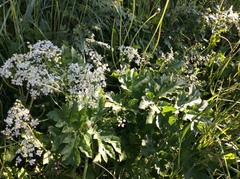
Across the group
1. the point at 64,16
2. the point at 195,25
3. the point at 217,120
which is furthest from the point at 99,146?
the point at 195,25

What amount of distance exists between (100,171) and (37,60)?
20.7 inches

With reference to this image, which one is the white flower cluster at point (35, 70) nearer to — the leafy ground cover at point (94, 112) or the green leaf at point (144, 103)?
the leafy ground cover at point (94, 112)

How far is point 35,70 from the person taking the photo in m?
1.65

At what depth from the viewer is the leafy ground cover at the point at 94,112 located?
1.62m

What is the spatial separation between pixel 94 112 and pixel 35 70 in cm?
28


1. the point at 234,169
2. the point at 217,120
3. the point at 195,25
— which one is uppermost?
the point at 195,25

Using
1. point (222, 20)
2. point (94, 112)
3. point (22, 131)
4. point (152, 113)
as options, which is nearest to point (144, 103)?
point (152, 113)

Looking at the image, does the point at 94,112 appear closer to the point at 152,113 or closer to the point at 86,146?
the point at 86,146

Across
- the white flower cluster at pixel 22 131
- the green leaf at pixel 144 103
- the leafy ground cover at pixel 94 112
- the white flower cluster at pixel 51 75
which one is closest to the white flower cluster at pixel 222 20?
the leafy ground cover at pixel 94 112

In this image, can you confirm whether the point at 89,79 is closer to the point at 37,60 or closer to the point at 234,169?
the point at 37,60

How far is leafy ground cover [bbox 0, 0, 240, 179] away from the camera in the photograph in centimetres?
162

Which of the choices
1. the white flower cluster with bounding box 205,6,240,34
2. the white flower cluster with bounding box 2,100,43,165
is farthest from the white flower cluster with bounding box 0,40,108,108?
the white flower cluster with bounding box 205,6,240,34

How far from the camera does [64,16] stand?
2244mm

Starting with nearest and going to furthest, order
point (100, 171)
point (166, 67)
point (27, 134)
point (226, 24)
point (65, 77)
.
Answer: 1. point (27, 134)
2. point (65, 77)
3. point (100, 171)
4. point (166, 67)
5. point (226, 24)
